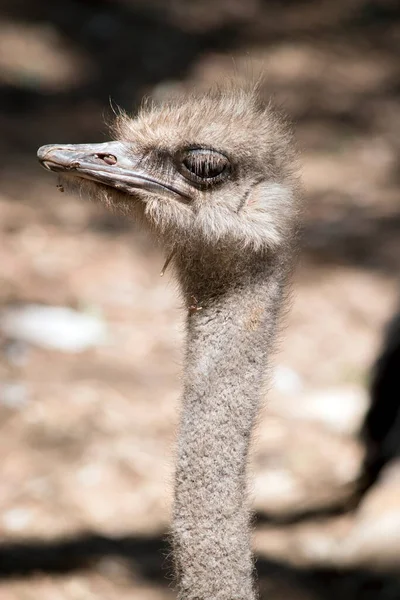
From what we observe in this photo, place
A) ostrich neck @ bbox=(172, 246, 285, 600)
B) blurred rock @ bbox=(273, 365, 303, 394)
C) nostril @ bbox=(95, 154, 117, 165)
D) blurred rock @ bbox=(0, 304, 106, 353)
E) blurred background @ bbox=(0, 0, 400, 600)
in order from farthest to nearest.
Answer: blurred rock @ bbox=(0, 304, 106, 353)
blurred rock @ bbox=(273, 365, 303, 394)
blurred background @ bbox=(0, 0, 400, 600)
nostril @ bbox=(95, 154, 117, 165)
ostrich neck @ bbox=(172, 246, 285, 600)

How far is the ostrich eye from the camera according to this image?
2072mm

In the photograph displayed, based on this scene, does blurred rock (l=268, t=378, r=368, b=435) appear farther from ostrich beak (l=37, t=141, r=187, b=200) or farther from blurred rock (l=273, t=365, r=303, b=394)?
ostrich beak (l=37, t=141, r=187, b=200)

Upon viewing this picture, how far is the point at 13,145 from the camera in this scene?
6.23 metres

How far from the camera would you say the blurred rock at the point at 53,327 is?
439 centimetres

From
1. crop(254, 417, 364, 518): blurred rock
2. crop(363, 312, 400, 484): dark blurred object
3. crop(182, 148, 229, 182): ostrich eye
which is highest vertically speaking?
crop(363, 312, 400, 484): dark blurred object

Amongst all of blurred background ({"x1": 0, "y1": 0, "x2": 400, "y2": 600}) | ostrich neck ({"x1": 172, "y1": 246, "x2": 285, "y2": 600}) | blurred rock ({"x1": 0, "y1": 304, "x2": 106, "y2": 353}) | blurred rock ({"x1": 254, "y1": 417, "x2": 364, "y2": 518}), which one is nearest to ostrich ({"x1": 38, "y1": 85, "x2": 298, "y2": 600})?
ostrich neck ({"x1": 172, "y1": 246, "x2": 285, "y2": 600})

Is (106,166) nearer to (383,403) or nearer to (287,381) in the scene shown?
(383,403)

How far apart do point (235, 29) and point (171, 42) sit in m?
0.59

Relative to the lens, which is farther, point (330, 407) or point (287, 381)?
point (287, 381)

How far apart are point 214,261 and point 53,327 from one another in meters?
2.50

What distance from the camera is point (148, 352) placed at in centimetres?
447

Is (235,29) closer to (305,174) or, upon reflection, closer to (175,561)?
(305,174)

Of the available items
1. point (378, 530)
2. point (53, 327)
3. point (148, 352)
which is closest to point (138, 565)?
point (378, 530)

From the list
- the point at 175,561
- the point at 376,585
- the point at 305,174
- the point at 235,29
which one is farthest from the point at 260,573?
the point at 235,29
